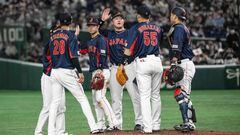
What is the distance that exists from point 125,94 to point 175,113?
304 inches

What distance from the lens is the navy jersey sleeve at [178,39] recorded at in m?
12.0

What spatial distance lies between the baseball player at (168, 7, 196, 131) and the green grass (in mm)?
2131

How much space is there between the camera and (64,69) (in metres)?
12.3

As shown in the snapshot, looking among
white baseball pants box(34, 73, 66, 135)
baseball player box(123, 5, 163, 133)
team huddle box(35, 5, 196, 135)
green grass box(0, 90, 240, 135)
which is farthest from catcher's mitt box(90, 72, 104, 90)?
green grass box(0, 90, 240, 135)

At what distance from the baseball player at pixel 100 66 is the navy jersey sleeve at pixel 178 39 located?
150 centimetres

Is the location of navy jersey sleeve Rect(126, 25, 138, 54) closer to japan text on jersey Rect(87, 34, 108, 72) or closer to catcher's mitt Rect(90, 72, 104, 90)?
japan text on jersey Rect(87, 34, 108, 72)

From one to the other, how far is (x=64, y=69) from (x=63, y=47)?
40 centimetres

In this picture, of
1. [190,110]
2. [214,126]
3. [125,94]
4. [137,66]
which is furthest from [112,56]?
[125,94]

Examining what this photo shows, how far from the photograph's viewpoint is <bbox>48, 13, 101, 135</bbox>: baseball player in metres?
12.2

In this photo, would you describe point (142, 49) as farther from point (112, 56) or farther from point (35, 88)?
point (35, 88)

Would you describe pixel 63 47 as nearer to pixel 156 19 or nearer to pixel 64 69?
pixel 64 69

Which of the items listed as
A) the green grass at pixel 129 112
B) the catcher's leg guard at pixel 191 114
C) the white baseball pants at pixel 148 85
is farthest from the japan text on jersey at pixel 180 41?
the green grass at pixel 129 112

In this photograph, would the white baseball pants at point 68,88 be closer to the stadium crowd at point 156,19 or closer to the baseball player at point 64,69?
the baseball player at point 64,69

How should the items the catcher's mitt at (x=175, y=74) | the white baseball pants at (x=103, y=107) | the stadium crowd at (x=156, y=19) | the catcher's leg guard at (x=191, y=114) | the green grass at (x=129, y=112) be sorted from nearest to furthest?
the catcher's mitt at (x=175, y=74)
the catcher's leg guard at (x=191, y=114)
the white baseball pants at (x=103, y=107)
the green grass at (x=129, y=112)
the stadium crowd at (x=156, y=19)
